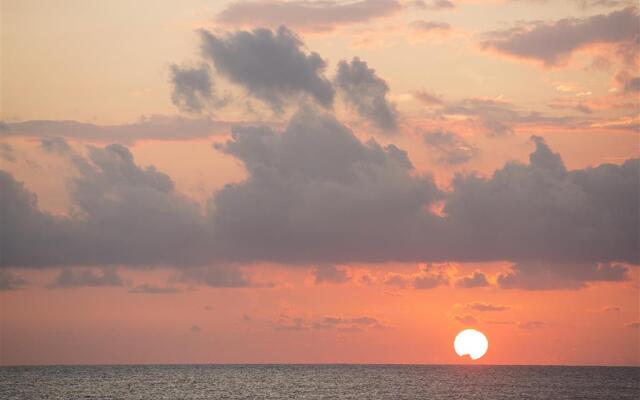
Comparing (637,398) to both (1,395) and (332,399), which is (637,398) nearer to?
(332,399)

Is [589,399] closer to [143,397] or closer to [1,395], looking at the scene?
[143,397]

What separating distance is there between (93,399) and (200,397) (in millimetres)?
21676

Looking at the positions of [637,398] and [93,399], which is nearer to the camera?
[93,399]

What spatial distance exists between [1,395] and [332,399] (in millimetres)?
70265

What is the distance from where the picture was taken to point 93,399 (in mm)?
184750

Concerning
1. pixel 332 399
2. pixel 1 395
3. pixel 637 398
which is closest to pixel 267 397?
pixel 332 399

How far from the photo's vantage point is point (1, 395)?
191 metres

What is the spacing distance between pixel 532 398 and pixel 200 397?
71.0 m

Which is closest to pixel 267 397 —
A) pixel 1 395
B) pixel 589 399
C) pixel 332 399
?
pixel 332 399

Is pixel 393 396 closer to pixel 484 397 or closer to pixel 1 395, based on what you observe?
pixel 484 397

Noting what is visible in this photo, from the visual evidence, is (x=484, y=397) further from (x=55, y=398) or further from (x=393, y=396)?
(x=55, y=398)

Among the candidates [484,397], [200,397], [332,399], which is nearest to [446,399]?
[484,397]

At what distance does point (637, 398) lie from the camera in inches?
7835

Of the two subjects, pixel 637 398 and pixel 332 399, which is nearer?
pixel 332 399
